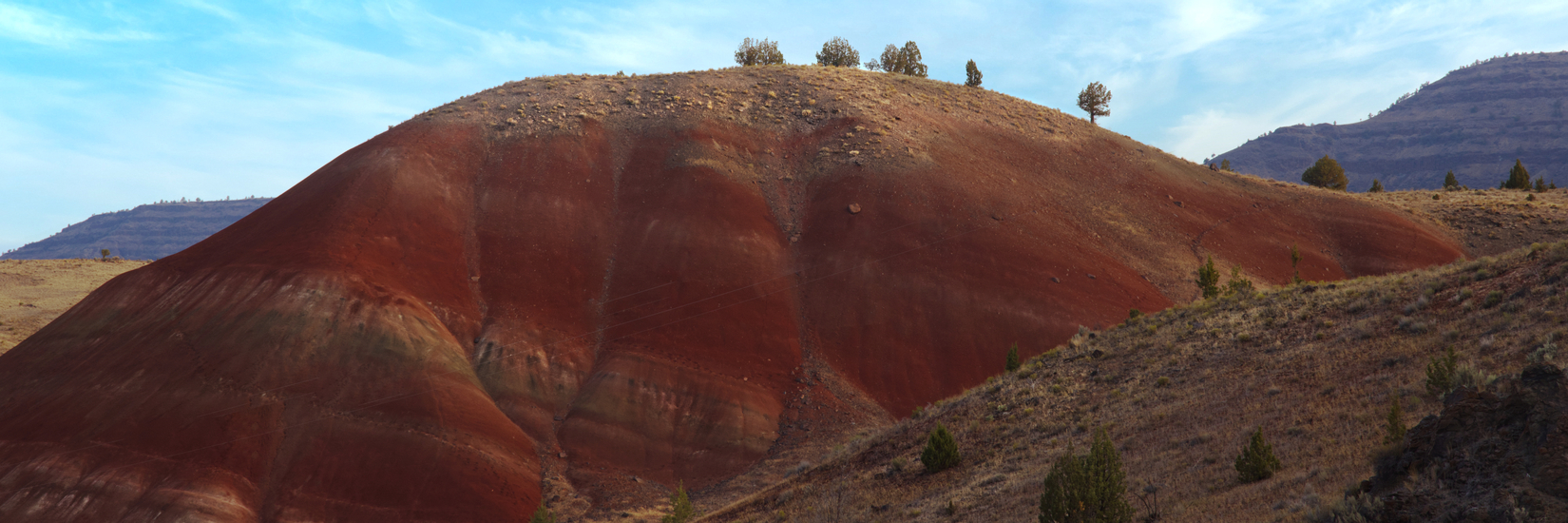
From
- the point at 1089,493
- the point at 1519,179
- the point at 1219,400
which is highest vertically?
the point at 1519,179

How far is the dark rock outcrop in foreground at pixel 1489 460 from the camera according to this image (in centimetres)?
898

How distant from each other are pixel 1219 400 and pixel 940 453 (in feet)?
23.1

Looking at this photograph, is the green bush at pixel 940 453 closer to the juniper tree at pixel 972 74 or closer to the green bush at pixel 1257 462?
the green bush at pixel 1257 462

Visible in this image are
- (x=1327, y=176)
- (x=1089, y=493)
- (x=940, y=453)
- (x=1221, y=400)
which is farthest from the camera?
(x=1327, y=176)

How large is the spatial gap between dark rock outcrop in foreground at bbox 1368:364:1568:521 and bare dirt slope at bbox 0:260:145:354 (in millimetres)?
67354

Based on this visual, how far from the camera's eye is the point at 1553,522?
854 cm

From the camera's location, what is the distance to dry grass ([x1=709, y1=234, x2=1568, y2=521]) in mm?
14688

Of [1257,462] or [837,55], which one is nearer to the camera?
[1257,462]

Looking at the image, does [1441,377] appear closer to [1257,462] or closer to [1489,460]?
[1257,462]

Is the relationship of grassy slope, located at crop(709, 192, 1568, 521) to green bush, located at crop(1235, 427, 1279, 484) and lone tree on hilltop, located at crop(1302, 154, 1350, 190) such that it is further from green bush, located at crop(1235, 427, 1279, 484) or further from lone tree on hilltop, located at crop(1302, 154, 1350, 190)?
lone tree on hilltop, located at crop(1302, 154, 1350, 190)

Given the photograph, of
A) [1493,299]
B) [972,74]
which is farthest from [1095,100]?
[1493,299]

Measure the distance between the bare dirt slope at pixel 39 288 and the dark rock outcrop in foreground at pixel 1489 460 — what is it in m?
67.4

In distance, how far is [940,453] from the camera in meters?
21.7

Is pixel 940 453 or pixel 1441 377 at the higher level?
pixel 1441 377
